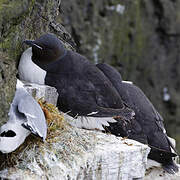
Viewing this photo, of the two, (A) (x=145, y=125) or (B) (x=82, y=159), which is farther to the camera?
(A) (x=145, y=125)

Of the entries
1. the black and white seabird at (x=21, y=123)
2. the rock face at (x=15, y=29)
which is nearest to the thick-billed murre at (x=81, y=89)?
the rock face at (x=15, y=29)

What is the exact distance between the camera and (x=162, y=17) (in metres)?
11.0

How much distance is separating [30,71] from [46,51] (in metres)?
0.23

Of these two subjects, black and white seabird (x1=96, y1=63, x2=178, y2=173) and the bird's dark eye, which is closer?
the bird's dark eye

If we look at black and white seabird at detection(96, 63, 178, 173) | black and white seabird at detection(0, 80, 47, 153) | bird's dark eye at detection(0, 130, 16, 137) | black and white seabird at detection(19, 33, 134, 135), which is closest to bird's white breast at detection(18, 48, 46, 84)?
black and white seabird at detection(19, 33, 134, 135)

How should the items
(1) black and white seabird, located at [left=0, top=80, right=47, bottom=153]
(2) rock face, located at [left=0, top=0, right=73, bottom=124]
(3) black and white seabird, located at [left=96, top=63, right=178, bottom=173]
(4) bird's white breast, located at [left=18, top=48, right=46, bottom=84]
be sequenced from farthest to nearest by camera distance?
(3) black and white seabird, located at [left=96, top=63, right=178, bottom=173]
(4) bird's white breast, located at [left=18, top=48, right=46, bottom=84]
(2) rock face, located at [left=0, top=0, right=73, bottom=124]
(1) black and white seabird, located at [left=0, top=80, right=47, bottom=153]

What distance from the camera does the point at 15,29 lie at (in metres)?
4.02

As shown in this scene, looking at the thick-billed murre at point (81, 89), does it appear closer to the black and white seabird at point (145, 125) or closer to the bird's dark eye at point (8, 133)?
the black and white seabird at point (145, 125)

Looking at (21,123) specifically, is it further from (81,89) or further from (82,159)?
(81,89)

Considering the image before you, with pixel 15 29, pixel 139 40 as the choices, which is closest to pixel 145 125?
pixel 15 29

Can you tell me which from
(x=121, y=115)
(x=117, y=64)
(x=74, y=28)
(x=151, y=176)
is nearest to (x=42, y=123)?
(x=121, y=115)

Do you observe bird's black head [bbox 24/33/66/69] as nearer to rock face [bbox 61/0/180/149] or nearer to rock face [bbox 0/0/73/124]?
rock face [bbox 0/0/73/124]

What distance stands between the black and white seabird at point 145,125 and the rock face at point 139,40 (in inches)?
157

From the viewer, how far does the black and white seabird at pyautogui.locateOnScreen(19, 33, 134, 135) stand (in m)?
4.22
